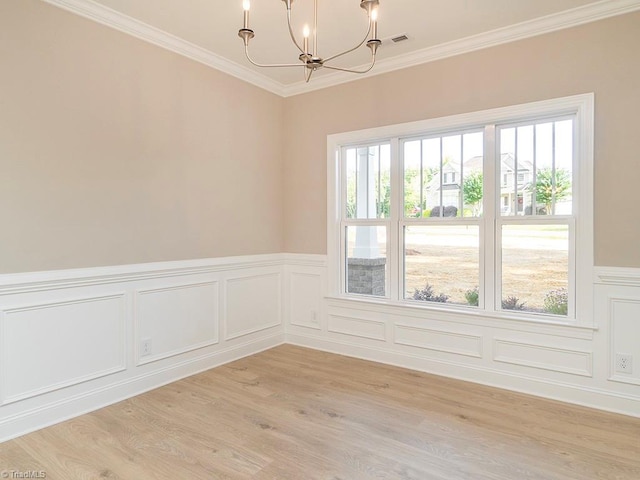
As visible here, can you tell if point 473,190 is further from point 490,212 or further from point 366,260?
point 366,260

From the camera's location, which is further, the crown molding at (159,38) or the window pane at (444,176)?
the window pane at (444,176)

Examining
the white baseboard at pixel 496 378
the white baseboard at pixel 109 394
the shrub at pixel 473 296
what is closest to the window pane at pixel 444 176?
the shrub at pixel 473 296

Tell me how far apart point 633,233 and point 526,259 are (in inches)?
27.8

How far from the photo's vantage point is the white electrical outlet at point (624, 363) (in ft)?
8.91

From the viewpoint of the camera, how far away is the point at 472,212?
3373mm

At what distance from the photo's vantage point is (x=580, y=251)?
286cm

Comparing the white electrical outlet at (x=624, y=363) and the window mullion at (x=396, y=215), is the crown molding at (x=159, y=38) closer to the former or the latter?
the window mullion at (x=396, y=215)

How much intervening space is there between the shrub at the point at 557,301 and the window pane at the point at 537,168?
2.04ft

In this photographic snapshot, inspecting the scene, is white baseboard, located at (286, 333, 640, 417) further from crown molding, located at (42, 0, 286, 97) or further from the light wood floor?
crown molding, located at (42, 0, 286, 97)

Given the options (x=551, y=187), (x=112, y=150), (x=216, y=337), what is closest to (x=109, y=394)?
(x=216, y=337)

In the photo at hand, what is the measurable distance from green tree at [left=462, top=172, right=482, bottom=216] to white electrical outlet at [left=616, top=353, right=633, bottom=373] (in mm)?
1448

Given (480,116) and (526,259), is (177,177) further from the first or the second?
(526,259)

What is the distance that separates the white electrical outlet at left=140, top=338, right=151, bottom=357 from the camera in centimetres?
307

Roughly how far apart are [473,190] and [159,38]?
2911mm
